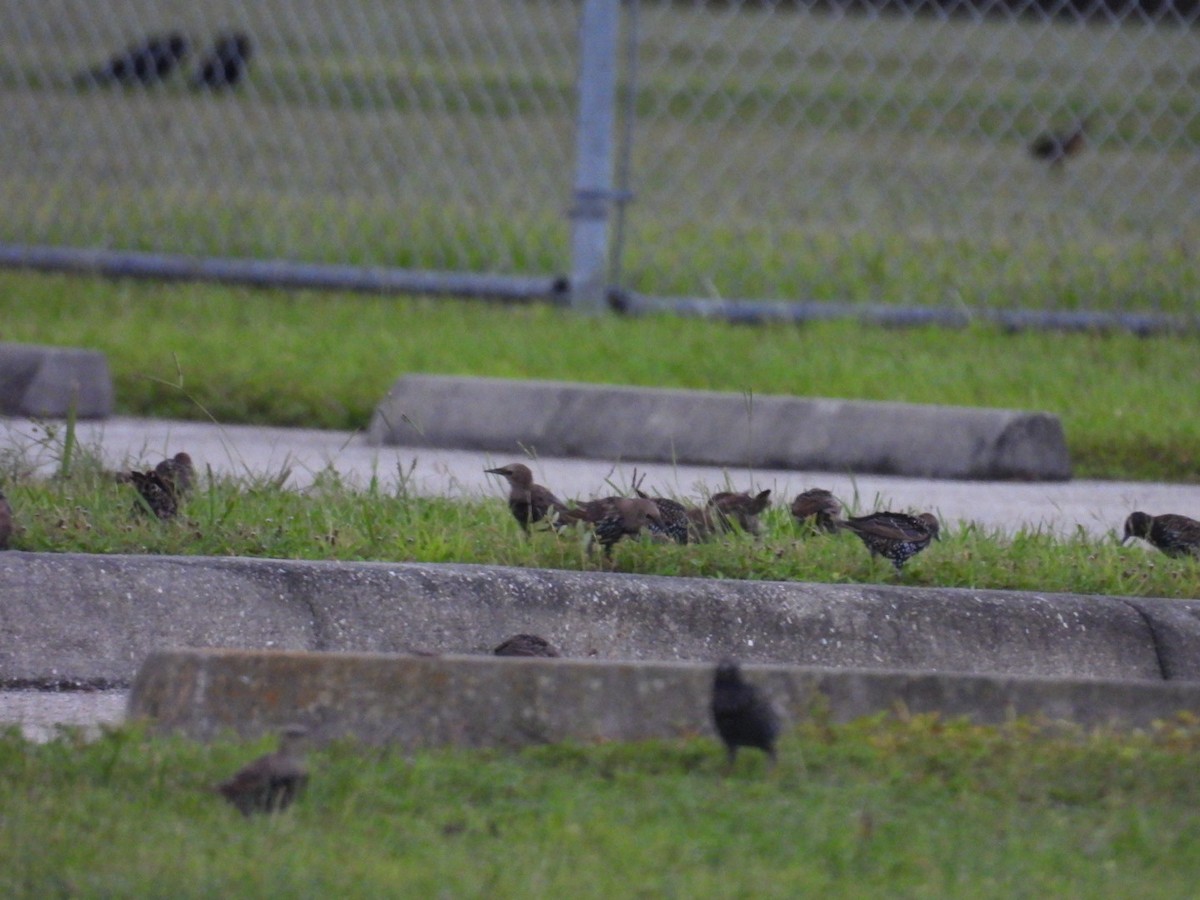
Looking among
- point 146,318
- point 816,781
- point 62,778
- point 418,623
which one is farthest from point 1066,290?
point 62,778

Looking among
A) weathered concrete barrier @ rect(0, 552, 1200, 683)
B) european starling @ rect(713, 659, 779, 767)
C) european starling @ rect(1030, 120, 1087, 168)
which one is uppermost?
european starling @ rect(1030, 120, 1087, 168)

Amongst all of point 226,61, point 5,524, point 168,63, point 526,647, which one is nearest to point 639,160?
point 226,61

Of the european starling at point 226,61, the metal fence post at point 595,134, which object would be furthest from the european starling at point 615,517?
the european starling at point 226,61

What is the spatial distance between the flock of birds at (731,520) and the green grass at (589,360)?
1.63 m

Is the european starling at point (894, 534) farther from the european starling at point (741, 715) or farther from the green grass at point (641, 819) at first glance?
the european starling at point (741, 715)

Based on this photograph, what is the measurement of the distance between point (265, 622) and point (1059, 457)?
2.94m

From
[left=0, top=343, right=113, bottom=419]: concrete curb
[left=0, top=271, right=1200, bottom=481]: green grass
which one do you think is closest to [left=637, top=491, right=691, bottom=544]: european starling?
[left=0, top=271, right=1200, bottom=481]: green grass

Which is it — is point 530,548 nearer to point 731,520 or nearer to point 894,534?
point 731,520

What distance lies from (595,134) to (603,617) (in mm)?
4021

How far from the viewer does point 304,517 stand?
13.3 ft

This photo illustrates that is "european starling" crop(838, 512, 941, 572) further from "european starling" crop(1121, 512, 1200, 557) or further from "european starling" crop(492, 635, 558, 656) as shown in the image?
"european starling" crop(492, 635, 558, 656)

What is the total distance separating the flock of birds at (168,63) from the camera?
28.1ft

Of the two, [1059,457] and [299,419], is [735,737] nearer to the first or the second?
[1059,457]

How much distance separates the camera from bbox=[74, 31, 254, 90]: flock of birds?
8.57 m
